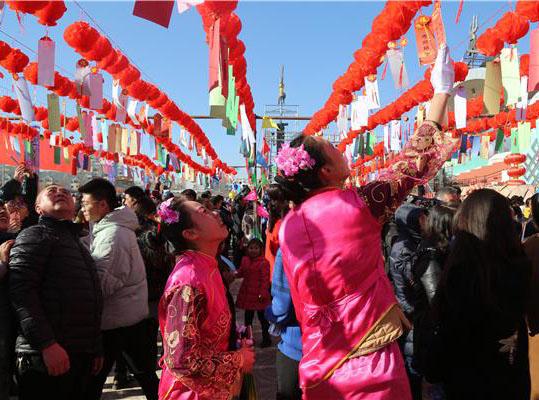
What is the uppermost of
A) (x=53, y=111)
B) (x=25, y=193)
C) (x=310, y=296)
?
(x=53, y=111)

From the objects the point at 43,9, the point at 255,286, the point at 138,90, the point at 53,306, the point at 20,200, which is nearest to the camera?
the point at 53,306

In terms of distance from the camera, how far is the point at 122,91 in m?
8.66

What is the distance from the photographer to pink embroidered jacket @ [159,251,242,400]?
1805 millimetres

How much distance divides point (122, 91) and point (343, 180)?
7.75 metres

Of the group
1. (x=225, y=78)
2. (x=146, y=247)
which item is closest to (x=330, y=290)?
(x=146, y=247)

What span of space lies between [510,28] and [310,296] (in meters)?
5.31

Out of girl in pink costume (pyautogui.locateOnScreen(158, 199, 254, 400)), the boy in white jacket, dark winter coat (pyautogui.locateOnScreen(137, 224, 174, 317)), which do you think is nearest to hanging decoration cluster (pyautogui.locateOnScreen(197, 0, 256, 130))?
the boy in white jacket

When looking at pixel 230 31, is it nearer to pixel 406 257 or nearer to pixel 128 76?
pixel 406 257

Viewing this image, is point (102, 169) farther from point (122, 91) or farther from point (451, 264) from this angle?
point (451, 264)

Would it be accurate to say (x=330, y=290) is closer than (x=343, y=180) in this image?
Yes

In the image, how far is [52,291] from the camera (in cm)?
250

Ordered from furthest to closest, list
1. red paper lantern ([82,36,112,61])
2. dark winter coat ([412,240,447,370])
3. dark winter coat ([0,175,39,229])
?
red paper lantern ([82,36,112,61]) → dark winter coat ([0,175,39,229]) → dark winter coat ([412,240,447,370])

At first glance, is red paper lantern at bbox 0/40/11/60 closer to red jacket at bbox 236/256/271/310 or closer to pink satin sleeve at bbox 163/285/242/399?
red jacket at bbox 236/256/271/310

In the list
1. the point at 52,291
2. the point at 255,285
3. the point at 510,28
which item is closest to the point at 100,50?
the point at 255,285
